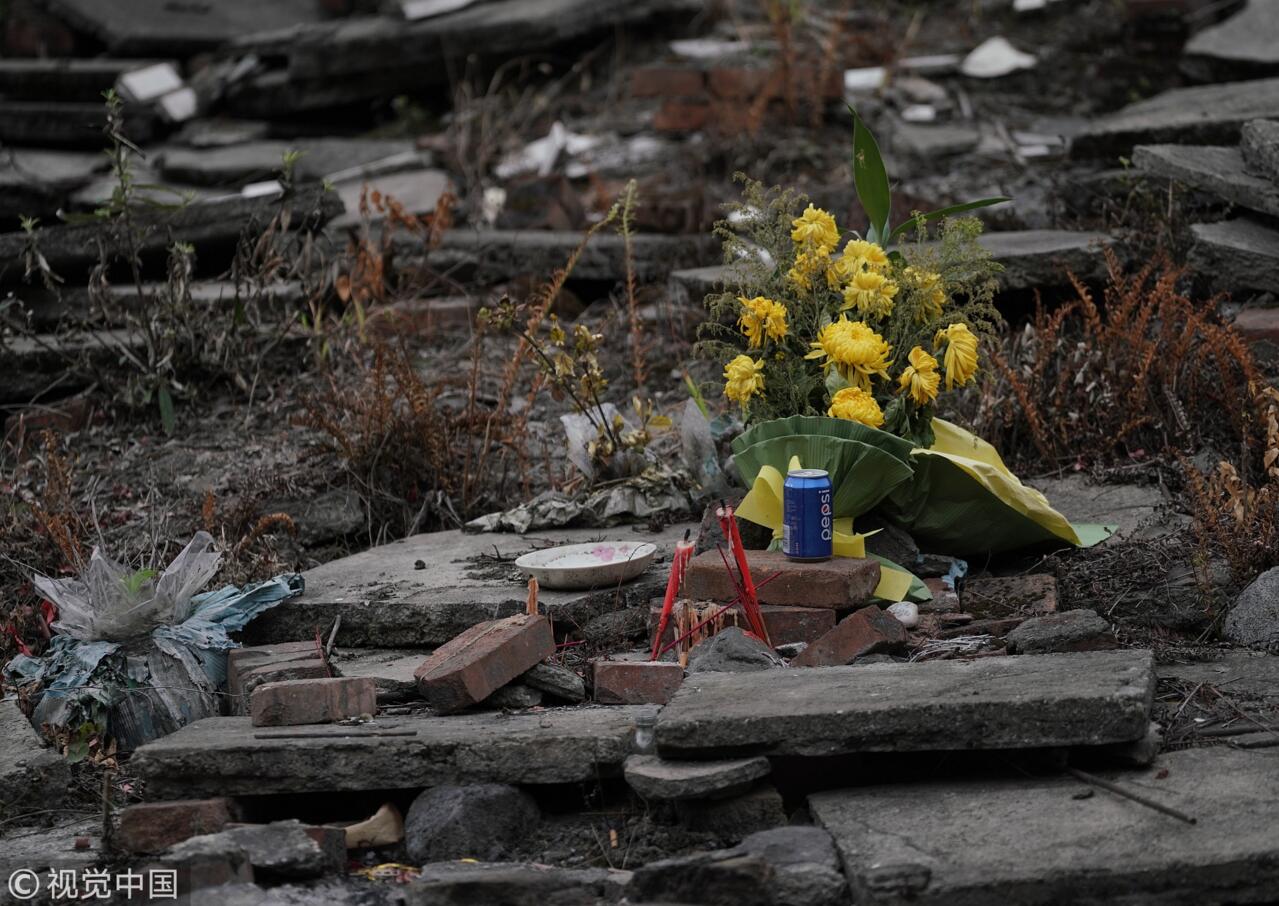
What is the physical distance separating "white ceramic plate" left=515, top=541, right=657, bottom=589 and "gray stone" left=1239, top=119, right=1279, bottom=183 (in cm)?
281

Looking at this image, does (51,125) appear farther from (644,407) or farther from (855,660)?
(855,660)

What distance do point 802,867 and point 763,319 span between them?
1764 millimetres

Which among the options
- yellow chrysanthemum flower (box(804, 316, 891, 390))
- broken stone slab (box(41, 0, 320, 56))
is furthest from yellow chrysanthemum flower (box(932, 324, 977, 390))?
broken stone slab (box(41, 0, 320, 56))

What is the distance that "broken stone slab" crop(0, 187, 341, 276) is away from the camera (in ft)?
20.0

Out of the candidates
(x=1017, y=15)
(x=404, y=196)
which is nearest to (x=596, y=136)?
(x=404, y=196)

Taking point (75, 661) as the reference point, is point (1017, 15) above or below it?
above

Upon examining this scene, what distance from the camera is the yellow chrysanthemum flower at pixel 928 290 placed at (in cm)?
399

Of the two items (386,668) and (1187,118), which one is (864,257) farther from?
(1187,118)

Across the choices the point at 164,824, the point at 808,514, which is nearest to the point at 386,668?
the point at 164,824

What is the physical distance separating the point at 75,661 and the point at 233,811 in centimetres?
86

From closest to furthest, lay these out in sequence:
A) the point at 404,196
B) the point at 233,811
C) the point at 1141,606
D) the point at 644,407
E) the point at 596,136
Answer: the point at 233,811, the point at 1141,606, the point at 644,407, the point at 404,196, the point at 596,136

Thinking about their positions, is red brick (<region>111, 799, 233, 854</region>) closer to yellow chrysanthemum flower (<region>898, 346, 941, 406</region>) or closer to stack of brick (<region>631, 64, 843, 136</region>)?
yellow chrysanthemum flower (<region>898, 346, 941, 406</region>)

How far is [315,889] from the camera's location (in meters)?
2.81

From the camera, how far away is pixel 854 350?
3.83 m
